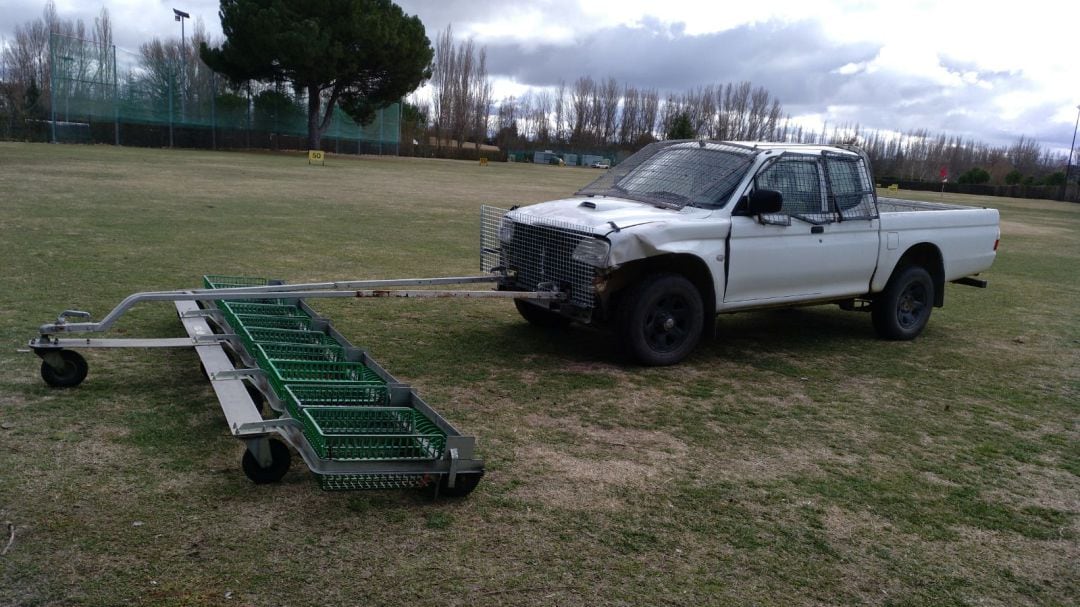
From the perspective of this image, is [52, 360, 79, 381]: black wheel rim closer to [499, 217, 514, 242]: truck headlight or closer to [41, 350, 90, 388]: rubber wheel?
[41, 350, 90, 388]: rubber wheel

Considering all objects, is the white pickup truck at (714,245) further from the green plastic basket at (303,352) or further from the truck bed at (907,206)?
the green plastic basket at (303,352)

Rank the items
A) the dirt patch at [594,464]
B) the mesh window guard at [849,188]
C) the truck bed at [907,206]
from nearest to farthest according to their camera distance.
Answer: the dirt patch at [594,464] < the mesh window guard at [849,188] < the truck bed at [907,206]

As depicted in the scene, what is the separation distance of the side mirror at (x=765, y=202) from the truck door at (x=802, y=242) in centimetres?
11

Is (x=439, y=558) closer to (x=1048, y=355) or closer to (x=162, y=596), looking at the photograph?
(x=162, y=596)

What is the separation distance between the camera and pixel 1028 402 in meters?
6.88

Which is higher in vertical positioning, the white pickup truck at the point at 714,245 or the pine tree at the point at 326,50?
the pine tree at the point at 326,50

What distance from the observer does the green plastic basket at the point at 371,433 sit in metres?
4.12

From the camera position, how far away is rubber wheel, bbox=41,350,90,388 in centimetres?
555

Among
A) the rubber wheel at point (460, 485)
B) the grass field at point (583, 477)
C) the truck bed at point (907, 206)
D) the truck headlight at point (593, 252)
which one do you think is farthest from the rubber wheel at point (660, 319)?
the truck bed at point (907, 206)

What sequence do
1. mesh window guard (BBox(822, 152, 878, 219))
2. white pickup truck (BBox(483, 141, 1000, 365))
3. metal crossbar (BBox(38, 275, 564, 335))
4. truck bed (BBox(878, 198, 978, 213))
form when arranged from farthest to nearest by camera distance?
truck bed (BBox(878, 198, 978, 213)) < mesh window guard (BBox(822, 152, 878, 219)) < white pickup truck (BBox(483, 141, 1000, 365)) < metal crossbar (BBox(38, 275, 564, 335))

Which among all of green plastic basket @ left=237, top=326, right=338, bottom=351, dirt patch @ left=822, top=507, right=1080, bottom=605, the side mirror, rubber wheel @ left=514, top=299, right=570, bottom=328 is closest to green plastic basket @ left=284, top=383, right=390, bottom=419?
green plastic basket @ left=237, top=326, right=338, bottom=351

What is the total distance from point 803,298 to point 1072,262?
48.7 feet

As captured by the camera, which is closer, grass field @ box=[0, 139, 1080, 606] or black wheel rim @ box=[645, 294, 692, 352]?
grass field @ box=[0, 139, 1080, 606]

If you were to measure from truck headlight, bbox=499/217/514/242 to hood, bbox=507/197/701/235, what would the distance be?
7cm
